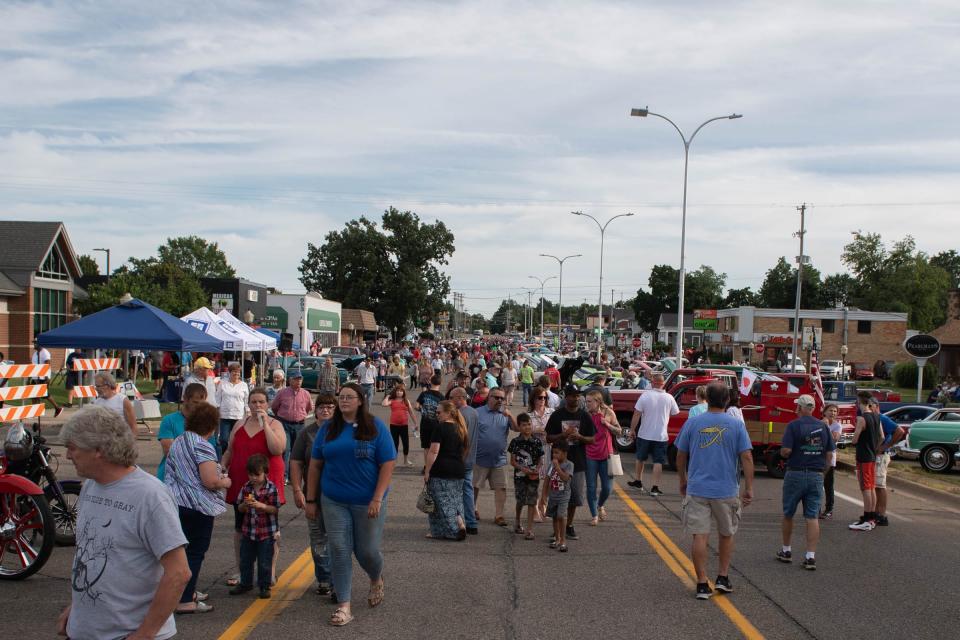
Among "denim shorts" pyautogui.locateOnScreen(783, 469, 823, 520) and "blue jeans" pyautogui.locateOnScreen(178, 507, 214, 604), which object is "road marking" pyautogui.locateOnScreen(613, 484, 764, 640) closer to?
"denim shorts" pyautogui.locateOnScreen(783, 469, 823, 520)

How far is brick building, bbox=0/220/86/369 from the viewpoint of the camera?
3919cm

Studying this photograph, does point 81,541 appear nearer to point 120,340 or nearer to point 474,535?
point 474,535

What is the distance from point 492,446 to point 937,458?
1224 cm

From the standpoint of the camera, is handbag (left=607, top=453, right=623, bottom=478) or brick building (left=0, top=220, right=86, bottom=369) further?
brick building (left=0, top=220, right=86, bottom=369)

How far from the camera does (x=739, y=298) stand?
139125 mm

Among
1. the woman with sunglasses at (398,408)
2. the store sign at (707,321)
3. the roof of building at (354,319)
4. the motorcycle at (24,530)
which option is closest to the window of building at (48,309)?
the roof of building at (354,319)

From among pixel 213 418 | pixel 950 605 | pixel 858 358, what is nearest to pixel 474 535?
pixel 213 418

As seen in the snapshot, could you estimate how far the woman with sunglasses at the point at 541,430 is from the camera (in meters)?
9.69

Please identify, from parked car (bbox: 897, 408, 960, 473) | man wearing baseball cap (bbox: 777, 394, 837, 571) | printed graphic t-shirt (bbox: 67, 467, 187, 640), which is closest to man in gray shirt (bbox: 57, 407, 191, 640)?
printed graphic t-shirt (bbox: 67, 467, 187, 640)

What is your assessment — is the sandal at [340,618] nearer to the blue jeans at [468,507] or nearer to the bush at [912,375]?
the blue jeans at [468,507]

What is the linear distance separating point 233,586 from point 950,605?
613cm

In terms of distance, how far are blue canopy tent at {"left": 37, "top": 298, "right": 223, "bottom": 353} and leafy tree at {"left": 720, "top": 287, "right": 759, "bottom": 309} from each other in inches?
5087

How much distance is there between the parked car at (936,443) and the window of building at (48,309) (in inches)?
1485

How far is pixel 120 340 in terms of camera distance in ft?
50.6
